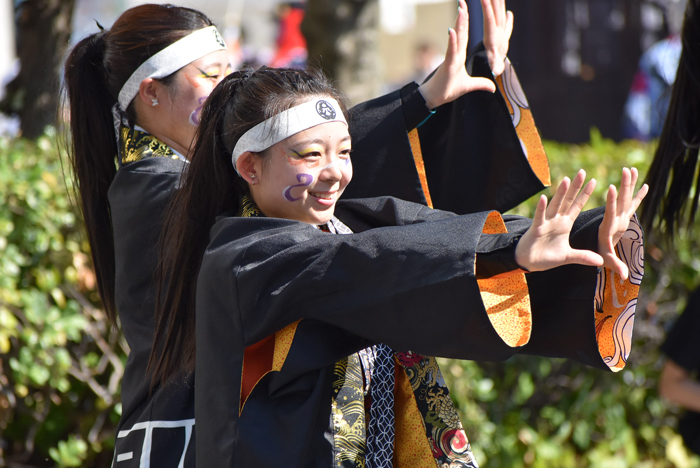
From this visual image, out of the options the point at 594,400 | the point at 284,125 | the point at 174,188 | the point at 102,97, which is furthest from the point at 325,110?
the point at 594,400

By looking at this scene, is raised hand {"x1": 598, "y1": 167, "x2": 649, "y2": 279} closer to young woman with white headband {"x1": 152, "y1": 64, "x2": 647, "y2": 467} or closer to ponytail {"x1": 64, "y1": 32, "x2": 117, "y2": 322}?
young woman with white headband {"x1": 152, "y1": 64, "x2": 647, "y2": 467}

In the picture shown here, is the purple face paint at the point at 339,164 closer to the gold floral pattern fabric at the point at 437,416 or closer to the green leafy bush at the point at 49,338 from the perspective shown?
the gold floral pattern fabric at the point at 437,416

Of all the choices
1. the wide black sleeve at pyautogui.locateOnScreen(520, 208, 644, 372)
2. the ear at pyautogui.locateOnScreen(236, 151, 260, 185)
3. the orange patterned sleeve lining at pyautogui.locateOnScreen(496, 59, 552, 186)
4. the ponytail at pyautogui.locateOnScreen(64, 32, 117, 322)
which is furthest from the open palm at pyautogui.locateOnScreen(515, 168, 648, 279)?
the ponytail at pyautogui.locateOnScreen(64, 32, 117, 322)

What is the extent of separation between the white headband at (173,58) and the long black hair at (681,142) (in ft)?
4.34

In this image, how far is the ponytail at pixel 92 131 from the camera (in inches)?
78.4

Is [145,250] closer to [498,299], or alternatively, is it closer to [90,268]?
[498,299]

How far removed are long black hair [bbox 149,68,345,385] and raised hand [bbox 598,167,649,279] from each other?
25.6 inches

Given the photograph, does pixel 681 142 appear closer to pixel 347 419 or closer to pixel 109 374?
pixel 347 419

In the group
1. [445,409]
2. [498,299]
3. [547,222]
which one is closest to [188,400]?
[445,409]

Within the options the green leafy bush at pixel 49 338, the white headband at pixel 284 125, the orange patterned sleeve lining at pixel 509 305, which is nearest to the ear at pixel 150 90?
the white headband at pixel 284 125

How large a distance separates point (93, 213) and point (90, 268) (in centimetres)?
96

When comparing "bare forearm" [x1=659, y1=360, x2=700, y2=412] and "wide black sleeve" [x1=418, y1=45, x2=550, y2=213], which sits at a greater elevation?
"wide black sleeve" [x1=418, y1=45, x2=550, y2=213]

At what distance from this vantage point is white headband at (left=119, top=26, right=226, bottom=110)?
185 centimetres

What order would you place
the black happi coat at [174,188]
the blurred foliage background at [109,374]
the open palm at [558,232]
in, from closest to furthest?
the open palm at [558,232], the black happi coat at [174,188], the blurred foliage background at [109,374]
